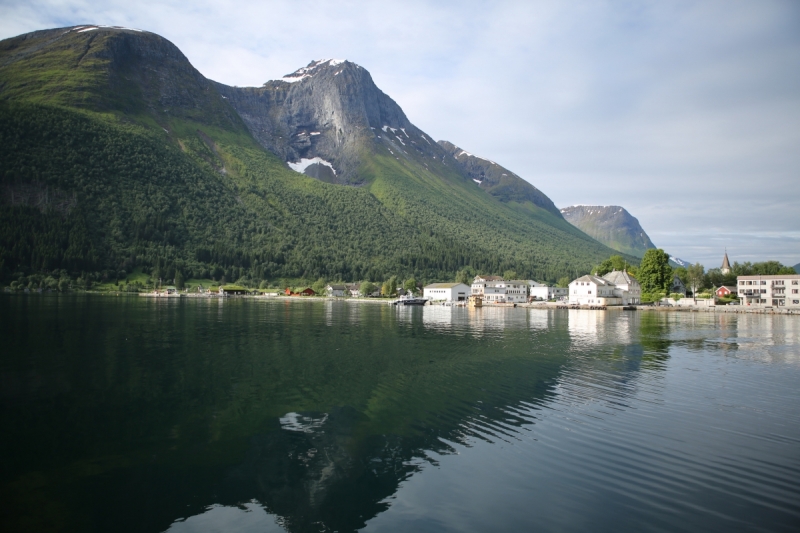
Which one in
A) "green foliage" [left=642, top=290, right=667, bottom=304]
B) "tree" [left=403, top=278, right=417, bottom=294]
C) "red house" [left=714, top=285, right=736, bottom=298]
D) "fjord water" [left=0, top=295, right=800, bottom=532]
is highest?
"tree" [left=403, top=278, right=417, bottom=294]

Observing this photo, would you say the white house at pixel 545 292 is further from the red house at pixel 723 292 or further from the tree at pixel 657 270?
the red house at pixel 723 292

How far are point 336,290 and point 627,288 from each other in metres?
86.9

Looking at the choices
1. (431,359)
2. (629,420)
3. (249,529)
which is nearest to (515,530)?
(249,529)

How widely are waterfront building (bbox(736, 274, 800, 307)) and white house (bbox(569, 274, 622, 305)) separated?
26584 mm

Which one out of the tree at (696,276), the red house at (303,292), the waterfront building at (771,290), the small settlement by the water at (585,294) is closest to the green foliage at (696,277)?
the tree at (696,276)

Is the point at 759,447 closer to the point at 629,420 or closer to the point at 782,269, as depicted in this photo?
the point at 629,420

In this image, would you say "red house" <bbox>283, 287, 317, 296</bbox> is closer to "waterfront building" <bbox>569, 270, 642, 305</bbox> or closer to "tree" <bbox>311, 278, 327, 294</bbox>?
"tree" <bbox>311, 278, 327, 294</bbox>

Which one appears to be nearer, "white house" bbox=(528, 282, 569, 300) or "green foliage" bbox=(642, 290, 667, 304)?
"green foliage" bbox=(642, 290, 667, 304)

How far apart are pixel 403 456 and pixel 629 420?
8.48 m

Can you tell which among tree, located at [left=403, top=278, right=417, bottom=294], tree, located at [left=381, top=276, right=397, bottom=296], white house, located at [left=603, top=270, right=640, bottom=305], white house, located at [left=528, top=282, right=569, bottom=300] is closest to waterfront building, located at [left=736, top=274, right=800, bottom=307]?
white house, located at [left=603, top=270, right=640, bottom=305]

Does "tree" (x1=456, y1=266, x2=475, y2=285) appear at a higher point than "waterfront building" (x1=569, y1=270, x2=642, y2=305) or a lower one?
higher

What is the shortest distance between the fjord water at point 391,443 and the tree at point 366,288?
413 feet

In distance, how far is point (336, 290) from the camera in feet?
524

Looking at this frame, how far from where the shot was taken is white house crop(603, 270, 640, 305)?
376 ft
